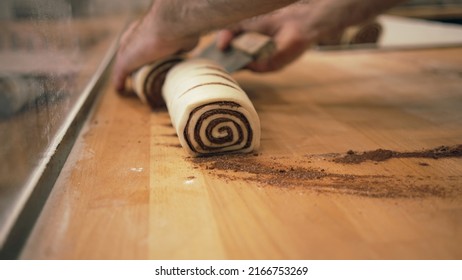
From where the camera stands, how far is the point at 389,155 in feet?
3.70

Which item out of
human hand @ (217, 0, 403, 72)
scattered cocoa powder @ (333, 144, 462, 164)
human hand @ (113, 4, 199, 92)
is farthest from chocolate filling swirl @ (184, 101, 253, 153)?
human hand @ (217, 0, 403, 72)

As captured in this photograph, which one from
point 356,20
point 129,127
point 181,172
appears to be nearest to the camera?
point 181,172

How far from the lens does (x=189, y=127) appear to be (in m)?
1.09

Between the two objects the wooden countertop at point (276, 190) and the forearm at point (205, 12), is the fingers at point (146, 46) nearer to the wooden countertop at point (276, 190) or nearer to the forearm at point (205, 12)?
the forearm at point (205, 12)

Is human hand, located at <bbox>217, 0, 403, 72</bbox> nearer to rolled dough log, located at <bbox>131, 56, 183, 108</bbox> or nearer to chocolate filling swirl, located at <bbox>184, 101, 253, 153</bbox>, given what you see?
rolled dough log, located at <bbox>131, 56, 183, 108</bbox>

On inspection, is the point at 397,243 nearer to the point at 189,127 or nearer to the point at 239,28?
the point at 189,127

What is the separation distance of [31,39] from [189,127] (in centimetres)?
42

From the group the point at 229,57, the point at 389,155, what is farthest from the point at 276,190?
the point at 229,57

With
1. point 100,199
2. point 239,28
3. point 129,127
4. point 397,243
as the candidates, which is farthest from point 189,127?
point 239,28

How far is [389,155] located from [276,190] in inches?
13.3

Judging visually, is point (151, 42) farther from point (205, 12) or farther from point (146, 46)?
point (205, 12)

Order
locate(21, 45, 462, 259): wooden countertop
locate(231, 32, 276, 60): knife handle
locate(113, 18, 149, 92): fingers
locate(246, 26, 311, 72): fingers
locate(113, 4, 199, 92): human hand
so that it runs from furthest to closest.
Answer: locate(246, 26, 311, 72): fingers → locate(231, 32, 276, 60): knife handle → locate(113, 18, 149, 92): fingers → locate(113, 4, 199, 92): human hand → locate(21, 45, 462, 259): wooden countertop

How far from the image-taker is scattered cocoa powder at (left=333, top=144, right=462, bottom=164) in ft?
3.64

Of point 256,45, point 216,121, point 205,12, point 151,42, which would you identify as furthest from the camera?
point 256,45
